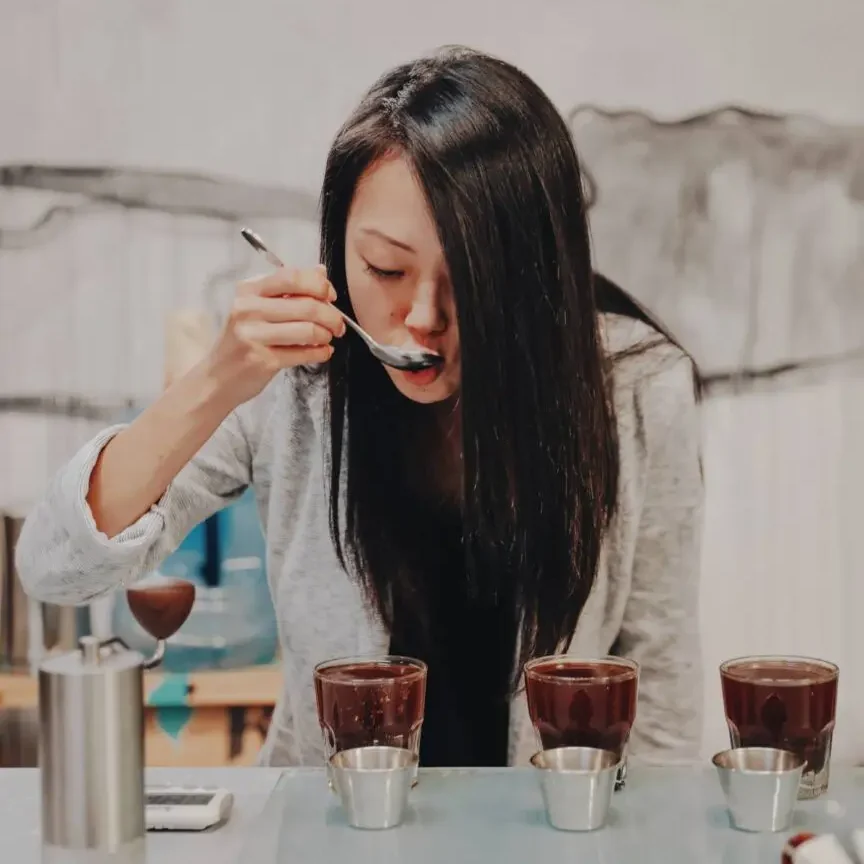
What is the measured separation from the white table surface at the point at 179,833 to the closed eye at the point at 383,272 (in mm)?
643

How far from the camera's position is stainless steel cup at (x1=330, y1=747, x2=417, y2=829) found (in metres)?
0.93

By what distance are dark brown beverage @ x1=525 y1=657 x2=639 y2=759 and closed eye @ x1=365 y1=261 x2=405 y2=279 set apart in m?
0.60

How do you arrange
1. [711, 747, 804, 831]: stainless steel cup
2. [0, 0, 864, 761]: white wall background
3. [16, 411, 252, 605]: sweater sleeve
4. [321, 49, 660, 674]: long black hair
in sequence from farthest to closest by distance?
[0, 0, 864, 761]: white wall background
[321, 49, 660, 674]: long black hair
[16, 411, 252, 605]: sweater sleeve
[711, 747, 804, 831]: stainless steel cup

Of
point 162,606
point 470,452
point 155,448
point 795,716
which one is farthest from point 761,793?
point 162,606

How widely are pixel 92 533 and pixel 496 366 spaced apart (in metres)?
0.55

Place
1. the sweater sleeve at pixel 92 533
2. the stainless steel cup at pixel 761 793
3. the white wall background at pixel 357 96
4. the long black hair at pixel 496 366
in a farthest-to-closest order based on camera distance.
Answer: the white wall background at pixel 357 96, the long black hair at pixel 496 366, the sweater sleeve at pixel 92 533, the stainless steel cup at pixel 761 793

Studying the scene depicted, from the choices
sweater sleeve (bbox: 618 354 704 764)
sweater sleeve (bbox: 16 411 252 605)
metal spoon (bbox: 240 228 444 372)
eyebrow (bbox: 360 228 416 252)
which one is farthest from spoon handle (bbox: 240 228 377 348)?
sweater sleeve (bbox: 618 354 704 764)

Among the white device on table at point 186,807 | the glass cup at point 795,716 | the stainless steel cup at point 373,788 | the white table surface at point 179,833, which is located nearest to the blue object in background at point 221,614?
the white table surface at point 179,833

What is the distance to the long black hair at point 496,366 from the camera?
53.9 inches

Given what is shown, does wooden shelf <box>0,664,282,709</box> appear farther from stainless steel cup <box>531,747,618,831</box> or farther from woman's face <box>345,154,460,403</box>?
stainless steel cup <box>531,747,618,831</box>

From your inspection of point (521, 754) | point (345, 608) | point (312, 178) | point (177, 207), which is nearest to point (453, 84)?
point (312, 178)

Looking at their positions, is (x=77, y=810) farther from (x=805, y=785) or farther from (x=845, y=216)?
(x=845, y=216)

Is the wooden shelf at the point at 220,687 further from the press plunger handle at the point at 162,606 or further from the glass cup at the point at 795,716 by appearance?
the glass cup at the point at 795,716

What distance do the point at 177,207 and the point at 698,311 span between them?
2.46ft
